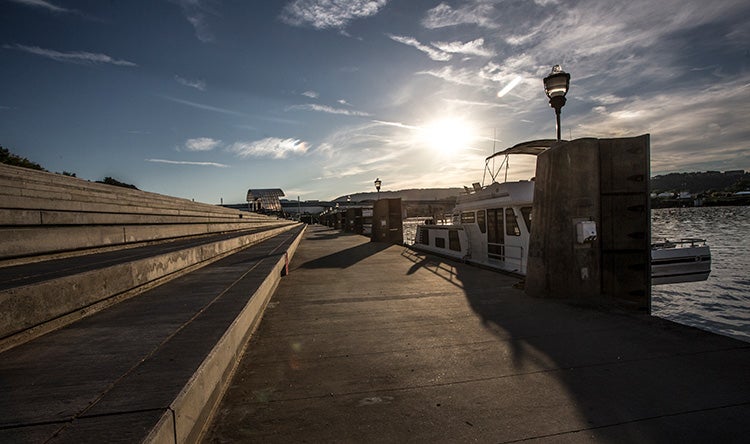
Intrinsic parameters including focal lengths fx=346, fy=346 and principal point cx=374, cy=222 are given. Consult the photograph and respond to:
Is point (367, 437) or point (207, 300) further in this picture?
point (207, 300)

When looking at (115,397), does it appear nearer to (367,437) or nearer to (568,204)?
(367,437)

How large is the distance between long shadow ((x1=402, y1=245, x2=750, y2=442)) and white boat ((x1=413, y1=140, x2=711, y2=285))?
6126 mm

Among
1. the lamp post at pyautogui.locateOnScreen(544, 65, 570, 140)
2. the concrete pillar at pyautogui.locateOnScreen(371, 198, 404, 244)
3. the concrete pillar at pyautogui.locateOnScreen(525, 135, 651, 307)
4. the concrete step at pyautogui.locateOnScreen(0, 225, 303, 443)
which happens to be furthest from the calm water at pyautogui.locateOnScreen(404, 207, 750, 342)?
the concrete pillar at pyautogui.locateOnScreen(371, 198, 404, 244)

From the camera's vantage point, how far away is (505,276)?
339 inches

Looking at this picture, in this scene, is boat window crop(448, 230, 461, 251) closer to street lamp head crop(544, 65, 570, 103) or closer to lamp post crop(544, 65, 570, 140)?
lamp post crop(544, 65, 570, 140)

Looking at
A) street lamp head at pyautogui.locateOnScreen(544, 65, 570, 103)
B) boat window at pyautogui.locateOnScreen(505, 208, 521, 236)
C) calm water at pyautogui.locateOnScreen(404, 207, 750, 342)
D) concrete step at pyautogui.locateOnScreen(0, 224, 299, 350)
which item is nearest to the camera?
concrete step at pyautogui.locateOnScreen(0, 224, 299, 350)

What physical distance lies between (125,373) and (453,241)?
13.7 meters

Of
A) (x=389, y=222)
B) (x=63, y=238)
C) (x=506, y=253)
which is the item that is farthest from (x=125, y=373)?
(x=389, y=222)

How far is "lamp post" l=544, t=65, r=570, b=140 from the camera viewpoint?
6691 mm

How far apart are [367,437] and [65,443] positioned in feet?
5.16

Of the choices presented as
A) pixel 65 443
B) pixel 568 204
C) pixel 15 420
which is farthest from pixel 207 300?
pixel 568 204

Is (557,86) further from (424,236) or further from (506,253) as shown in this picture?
(424,236)

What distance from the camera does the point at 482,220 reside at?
13547 millimetres

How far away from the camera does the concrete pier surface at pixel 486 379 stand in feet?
7.70
